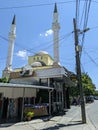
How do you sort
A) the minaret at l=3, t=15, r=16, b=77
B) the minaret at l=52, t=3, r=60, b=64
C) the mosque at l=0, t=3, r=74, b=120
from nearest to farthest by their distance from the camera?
the mosque at l=0, t=3, r=74, b=120 → the minaret at l=52, t=3, r=60, b=64 → the minaret at l=3, t=15, r=16, b=77

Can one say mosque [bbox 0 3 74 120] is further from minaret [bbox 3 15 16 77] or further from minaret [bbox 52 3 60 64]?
minaret [bbox 3 15 16 77]

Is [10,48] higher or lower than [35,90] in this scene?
higher

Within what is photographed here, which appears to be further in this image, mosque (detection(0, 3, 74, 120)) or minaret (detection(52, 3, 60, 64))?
minaret (detection(52, 3, 60, 64))

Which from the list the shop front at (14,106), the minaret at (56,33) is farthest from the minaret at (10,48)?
the shop front at (14,106)

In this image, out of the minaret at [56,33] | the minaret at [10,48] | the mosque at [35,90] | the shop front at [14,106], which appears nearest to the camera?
the shop front at [14,106]

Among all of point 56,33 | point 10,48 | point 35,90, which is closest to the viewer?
point 35,90

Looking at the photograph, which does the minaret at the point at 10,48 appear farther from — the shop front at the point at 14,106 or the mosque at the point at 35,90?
the shop front at the point at 14,106

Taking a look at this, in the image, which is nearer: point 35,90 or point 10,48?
point 35,90

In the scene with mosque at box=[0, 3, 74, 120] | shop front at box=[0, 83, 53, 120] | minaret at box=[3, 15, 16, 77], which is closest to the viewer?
shop front at box=[0, 83, 53, 120]

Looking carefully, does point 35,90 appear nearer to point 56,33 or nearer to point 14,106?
point 14,106

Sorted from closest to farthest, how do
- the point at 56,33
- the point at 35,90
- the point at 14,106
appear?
the point at 14,106, the point at 35,90, the point at 56,33

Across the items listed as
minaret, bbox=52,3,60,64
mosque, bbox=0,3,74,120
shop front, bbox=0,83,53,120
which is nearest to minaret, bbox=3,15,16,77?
mosque, bbox=0,3,74,120

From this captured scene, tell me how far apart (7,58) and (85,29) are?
77.2ft

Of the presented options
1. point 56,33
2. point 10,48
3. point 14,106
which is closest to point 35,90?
point 14,106
